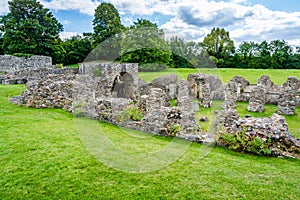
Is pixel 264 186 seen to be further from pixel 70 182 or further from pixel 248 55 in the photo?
pixel 248 55

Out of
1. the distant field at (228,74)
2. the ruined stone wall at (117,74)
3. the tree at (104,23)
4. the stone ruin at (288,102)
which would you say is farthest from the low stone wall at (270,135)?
the tree at (104,23)

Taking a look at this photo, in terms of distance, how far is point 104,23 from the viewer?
4181cm

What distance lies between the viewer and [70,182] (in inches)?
164

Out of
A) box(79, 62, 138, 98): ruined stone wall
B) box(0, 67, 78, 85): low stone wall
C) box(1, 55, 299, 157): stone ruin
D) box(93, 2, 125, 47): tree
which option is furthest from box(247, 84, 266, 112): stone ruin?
box(93, 2, 125, 47): tree

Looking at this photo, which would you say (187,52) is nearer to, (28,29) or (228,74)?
(228,74)

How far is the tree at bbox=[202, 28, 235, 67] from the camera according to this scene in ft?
122

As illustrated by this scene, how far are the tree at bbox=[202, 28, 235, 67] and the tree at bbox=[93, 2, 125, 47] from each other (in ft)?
52.9

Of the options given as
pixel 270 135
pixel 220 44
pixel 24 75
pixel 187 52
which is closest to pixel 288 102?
pixel 187 52

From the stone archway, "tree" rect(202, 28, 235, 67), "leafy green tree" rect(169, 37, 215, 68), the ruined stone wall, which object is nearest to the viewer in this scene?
"leafy green tree" rect(169, 37, 215, 68)

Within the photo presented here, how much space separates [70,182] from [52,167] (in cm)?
70

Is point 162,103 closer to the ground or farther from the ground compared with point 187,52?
closer to the ground

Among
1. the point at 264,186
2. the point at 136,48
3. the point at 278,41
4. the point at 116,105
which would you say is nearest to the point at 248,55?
the point at 278,41

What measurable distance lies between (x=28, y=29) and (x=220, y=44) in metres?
31.0

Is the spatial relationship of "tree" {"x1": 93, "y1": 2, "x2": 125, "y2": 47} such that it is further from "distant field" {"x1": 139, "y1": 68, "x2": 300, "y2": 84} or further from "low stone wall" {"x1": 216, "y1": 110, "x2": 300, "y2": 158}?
"low stone wall" {"x1": 216, "y1": 110, "x2": 300, "y2": 158}
